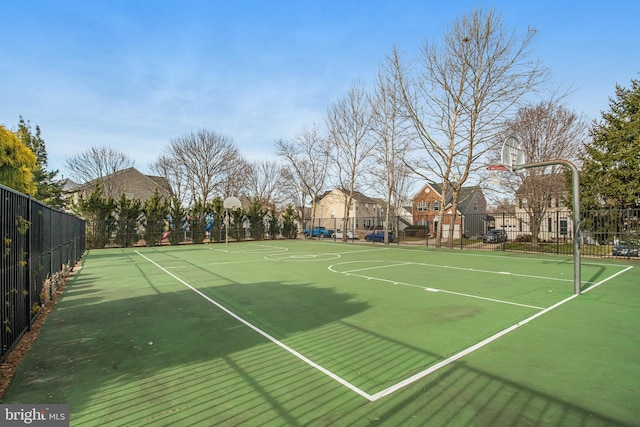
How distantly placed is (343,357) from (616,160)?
1905 cm

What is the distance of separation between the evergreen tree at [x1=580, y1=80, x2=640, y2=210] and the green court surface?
10873 millimetres

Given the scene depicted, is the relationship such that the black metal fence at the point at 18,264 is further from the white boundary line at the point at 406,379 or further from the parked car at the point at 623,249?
the parked car at the point at 623,249

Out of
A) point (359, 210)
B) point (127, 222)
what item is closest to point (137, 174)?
point (127, 222)

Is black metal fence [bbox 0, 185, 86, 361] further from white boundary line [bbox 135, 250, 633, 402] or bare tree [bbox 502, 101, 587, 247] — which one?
bare tree [bbox 502, 101, 587, 247]

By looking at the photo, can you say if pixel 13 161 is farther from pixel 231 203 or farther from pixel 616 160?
pixel 616 160

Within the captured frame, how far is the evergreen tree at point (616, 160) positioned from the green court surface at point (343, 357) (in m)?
10.9

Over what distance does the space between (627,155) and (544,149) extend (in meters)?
4.82

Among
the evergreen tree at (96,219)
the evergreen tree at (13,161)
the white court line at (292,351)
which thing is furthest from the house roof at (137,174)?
the white court line at (292,351)

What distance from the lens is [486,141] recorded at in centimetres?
1952

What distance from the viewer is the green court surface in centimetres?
286

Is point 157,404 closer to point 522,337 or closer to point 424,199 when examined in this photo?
point 522,337

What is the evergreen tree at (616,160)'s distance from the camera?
1565cm

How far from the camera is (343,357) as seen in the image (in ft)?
13.2

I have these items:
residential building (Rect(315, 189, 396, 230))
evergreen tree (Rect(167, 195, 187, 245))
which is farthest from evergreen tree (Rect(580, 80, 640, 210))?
residential building (Rect(315, 189, 396, 230))
